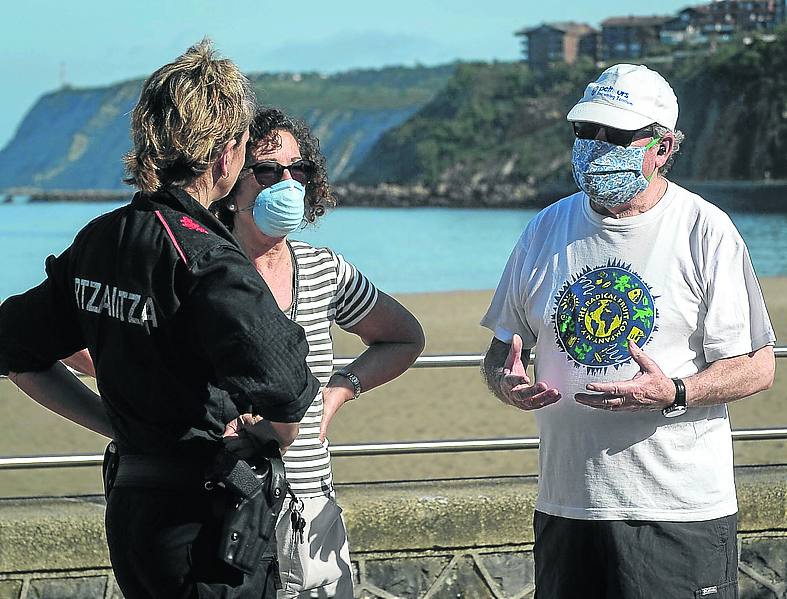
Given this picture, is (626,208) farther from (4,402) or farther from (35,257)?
(35,257)

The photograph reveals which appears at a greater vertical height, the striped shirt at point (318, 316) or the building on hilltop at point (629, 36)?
the striped shirt at point (318, 316)

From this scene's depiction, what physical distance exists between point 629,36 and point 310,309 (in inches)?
5519

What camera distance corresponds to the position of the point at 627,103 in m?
2.91

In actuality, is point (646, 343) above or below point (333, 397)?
above

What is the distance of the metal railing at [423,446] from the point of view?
12.3ft

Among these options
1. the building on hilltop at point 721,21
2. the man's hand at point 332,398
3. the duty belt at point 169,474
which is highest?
the duty belt at point 169,474

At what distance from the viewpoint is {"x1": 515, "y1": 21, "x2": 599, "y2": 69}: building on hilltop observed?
146 metres

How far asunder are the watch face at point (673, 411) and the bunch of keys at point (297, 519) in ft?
2.88

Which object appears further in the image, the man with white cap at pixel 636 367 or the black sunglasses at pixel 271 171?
the black sunglasses at pixel 271 171

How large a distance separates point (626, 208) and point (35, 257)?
5650cm

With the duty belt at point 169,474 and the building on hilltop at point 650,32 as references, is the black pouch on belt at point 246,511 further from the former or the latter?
the building on hilltop at point 650,32

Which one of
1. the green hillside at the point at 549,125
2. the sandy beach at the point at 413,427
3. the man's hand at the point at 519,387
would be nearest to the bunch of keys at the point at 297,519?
the man's hand at the point at 519,387

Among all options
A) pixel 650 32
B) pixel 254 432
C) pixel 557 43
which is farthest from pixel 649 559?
pixel 557 43

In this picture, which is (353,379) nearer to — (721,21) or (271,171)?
(271,171)
